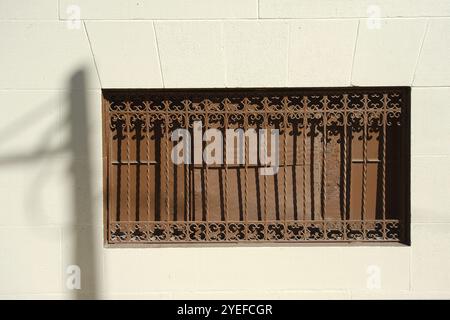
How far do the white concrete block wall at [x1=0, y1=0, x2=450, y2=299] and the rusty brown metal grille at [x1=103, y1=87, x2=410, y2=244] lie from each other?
14 cm

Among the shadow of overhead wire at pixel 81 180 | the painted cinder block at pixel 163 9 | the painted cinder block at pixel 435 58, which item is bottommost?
the shadow of overhead wire at pixel 81 180

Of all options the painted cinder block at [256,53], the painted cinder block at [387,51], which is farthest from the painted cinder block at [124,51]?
the painted cinder block at [387,51]

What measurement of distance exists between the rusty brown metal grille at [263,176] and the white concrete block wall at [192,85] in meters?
0.14

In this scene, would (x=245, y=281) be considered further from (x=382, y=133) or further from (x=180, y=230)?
(x=382, y=133)

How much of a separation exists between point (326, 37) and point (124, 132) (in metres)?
2.09

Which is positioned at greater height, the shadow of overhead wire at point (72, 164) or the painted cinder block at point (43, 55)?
the painted cinder block at point (43, 55)

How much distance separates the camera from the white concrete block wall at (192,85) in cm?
449

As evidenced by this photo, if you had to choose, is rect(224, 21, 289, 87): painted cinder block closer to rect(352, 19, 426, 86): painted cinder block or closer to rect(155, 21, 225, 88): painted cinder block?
rect(155, 21, 225, 88): painted cinder block

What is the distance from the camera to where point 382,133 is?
465 cm

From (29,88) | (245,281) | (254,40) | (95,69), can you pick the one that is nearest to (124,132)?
(95,69)

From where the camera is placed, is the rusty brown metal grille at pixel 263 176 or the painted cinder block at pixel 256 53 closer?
the painted cinder block at pixel 256 53

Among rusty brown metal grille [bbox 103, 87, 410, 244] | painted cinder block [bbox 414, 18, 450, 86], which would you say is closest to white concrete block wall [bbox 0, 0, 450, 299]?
painted cinder block [bbox 414, 18, 450, 86]

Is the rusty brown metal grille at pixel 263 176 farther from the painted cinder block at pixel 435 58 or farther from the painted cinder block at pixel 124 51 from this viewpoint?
the painted cinder block at pixel 435 58

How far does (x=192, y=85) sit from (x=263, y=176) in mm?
1101
